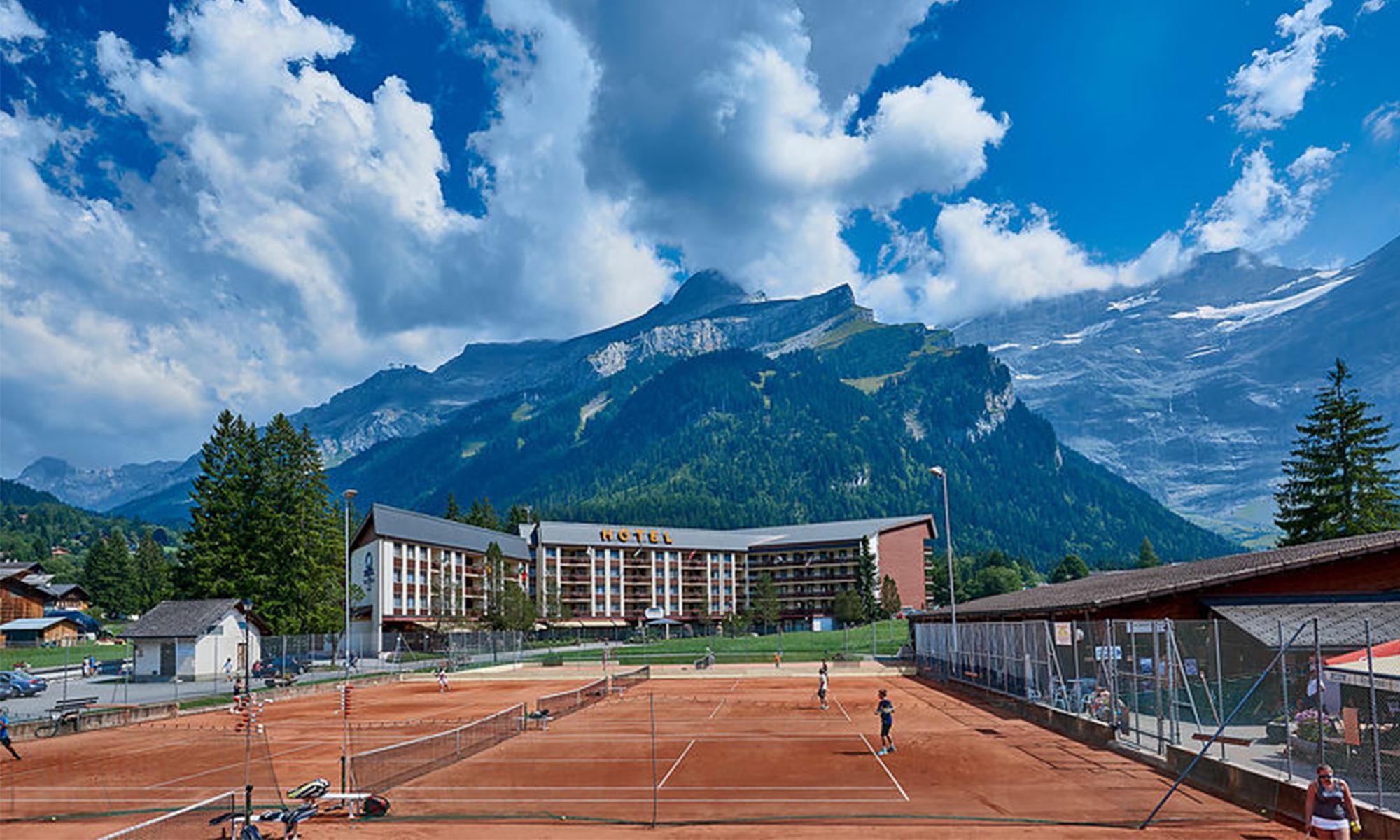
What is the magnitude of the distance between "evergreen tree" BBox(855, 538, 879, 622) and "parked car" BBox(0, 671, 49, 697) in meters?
102

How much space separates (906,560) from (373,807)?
152 metres

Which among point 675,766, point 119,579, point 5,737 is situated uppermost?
point 119,579

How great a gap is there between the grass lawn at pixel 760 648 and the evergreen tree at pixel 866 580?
12570 millimetres

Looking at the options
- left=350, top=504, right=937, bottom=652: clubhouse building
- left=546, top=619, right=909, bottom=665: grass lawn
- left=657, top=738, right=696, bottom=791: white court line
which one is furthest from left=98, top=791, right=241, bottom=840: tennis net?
left=350, top=504, right=937, bottom=652: clubhouse building

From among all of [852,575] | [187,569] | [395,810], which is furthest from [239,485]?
[852,575]

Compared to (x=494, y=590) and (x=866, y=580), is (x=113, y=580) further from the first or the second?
(x=866, y=580)

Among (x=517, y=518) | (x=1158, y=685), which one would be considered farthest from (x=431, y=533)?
(x=1158, y=685)

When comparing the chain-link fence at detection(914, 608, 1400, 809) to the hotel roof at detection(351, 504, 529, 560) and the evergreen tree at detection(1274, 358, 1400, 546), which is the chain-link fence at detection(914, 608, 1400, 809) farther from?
the hotel roof at detection(351, 504, 529, 560)

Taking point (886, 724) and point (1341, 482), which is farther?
point (1341, 482)

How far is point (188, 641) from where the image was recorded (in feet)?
209

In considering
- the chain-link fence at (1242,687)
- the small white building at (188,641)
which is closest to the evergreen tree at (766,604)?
the small white building at (188,641)

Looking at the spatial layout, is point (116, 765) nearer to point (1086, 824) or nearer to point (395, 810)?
point (395, 810)

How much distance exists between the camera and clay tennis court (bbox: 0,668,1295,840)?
20.5 m

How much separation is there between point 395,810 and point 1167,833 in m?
16.6
